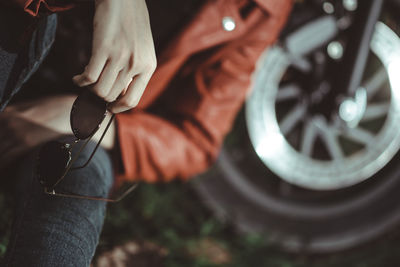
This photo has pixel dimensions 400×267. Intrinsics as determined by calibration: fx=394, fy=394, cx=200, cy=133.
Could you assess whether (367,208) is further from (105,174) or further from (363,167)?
(105,174)

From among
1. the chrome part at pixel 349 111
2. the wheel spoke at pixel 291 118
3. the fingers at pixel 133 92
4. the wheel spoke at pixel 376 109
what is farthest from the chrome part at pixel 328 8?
the fingers at pixel 133 92

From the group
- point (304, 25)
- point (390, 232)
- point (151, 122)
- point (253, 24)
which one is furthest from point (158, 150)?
point (390, 232)

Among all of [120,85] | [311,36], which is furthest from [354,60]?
[120,85]

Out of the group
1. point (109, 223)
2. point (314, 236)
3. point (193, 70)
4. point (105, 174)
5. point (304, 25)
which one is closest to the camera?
point (105, 174)

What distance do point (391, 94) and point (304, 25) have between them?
2.07ft

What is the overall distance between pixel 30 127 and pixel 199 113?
0.52 meters

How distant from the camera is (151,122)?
1266 millimetres

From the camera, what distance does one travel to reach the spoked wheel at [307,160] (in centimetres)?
178

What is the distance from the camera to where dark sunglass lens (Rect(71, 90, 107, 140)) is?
661mm

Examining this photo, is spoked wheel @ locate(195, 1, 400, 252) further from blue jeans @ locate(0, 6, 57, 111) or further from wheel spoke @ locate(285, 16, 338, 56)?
blue jeans @ locate(0, 6, 57, 111)

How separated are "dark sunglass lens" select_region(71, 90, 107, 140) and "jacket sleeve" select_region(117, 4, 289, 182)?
49 cm

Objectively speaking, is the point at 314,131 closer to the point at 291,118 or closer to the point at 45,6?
the point at 291,118

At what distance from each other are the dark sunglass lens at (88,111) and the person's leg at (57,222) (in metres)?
0.22

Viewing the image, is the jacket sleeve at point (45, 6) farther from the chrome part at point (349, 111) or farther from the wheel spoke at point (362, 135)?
the wheel spoke at point (362, 135)
